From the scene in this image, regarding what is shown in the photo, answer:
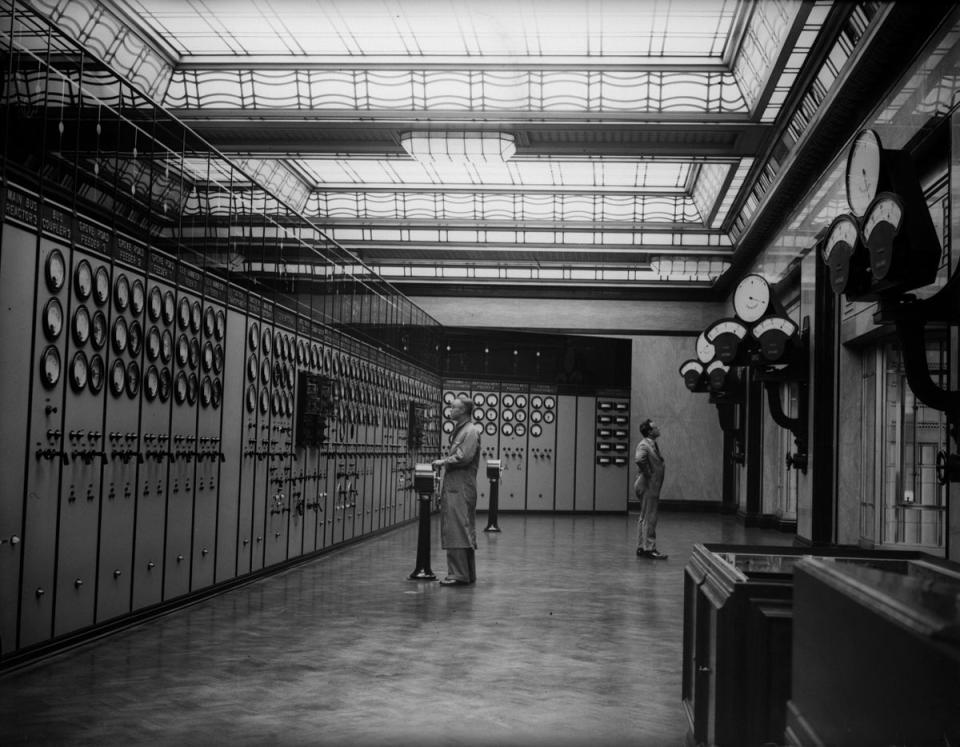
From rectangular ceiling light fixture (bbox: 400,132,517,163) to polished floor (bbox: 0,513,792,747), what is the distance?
18.8 feet

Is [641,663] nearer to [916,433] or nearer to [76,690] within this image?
[76,690]

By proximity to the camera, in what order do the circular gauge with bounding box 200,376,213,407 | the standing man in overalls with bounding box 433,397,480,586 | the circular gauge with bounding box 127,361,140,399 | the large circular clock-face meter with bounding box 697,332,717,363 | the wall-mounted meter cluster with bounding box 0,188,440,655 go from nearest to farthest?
the wall-mounted meter cluster with bounding box 0,188,440,655
the circular gauge with bounding box 127,361,140,399
the circular gauge with bounding box 200,376,213,407
the standing man in overalls with bounding box 433,397,480,586
the large circular clock-face meter with bounding box 697,332,717,363

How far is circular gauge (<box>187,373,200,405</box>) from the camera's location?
331 inches

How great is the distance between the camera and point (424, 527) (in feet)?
34.8

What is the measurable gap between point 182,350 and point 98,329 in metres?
1.43

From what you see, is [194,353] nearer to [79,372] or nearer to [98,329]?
[98,329]

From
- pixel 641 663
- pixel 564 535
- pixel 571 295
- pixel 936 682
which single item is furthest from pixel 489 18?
pixel 571 295

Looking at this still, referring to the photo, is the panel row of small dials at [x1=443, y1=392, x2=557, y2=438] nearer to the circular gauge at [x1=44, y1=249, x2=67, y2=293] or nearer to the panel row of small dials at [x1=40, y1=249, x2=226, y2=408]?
the panel row of small dials at [x1=40, y1=249, x2=226, y2=408]

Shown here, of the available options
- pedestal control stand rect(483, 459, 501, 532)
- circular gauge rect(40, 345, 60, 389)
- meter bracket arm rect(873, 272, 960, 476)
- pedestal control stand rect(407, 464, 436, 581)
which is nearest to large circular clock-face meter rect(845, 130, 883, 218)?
meter bracket arm rect(873, 272, 960, 476)

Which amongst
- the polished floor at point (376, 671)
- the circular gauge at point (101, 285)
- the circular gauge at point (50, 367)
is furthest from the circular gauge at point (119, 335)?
the polished floor at point (376, 671)

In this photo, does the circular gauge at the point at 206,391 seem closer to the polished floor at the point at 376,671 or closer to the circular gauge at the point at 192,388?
the circular gauge at the point at 192,388

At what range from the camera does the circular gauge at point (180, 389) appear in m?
8.17

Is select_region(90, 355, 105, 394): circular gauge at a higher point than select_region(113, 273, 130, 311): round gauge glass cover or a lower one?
lower

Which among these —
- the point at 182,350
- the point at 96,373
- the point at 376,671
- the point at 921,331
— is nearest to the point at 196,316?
the point at 182,350
